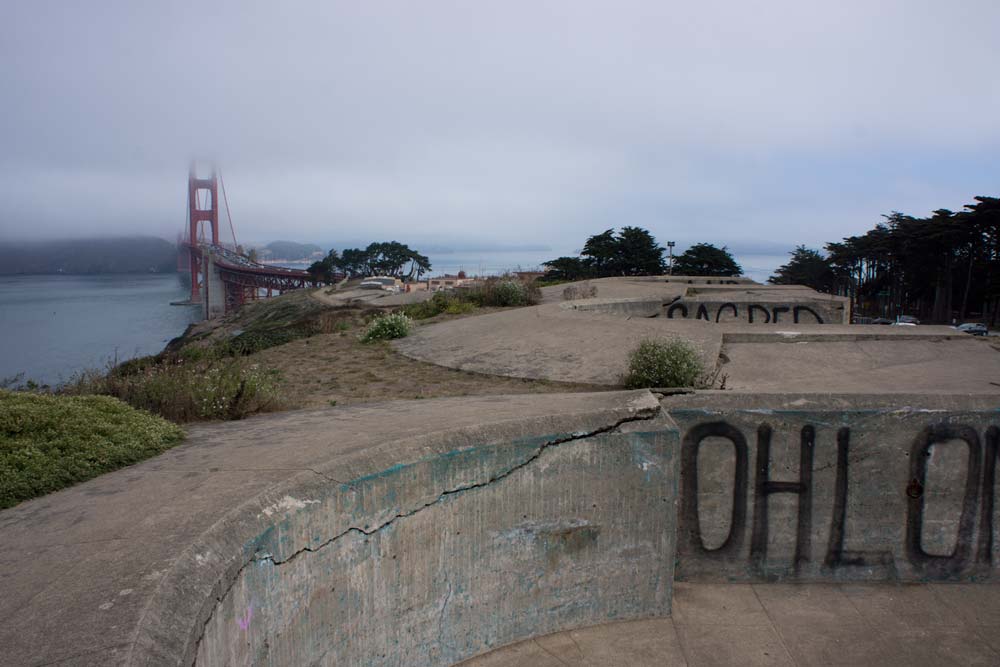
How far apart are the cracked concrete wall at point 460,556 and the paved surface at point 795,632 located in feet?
0.65

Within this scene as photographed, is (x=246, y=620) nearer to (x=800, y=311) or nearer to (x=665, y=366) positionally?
(x=665, y=366)

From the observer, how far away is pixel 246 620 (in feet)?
10.2

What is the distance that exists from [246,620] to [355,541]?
0.77 metres

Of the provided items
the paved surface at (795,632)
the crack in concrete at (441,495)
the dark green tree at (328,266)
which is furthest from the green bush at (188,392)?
the dark green tree at (328,266)

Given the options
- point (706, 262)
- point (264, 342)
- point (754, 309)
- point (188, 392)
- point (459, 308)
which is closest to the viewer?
point (188, 392)

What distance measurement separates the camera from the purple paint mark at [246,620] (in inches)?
120

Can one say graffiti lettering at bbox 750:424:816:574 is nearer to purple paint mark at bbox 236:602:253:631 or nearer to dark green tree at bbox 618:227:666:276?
purple paint mark at bbox 236:602:253:631

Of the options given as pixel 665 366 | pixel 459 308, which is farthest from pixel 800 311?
pixel 665 366

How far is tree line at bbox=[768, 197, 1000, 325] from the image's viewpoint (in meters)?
36.3

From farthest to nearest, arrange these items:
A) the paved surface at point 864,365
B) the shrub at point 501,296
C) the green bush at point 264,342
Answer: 1. the shrub at point 501,296
2. the green bush at point 264,342
3. the paved surface at point 864,365

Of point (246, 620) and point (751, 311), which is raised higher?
point (751, 311)

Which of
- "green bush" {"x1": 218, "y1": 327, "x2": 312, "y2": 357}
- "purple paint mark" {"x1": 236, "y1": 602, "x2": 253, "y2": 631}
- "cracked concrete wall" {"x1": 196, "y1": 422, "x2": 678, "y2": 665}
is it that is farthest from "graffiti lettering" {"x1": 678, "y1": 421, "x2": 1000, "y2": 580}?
"green bush" {"x1": 218, "y1": 327, "x2": 312, "y2": 357}

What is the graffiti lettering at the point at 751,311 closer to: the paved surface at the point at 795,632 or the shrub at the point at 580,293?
the shrub at the point at 580,293

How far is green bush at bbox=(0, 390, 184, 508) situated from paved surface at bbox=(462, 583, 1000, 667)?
2.46 meters
